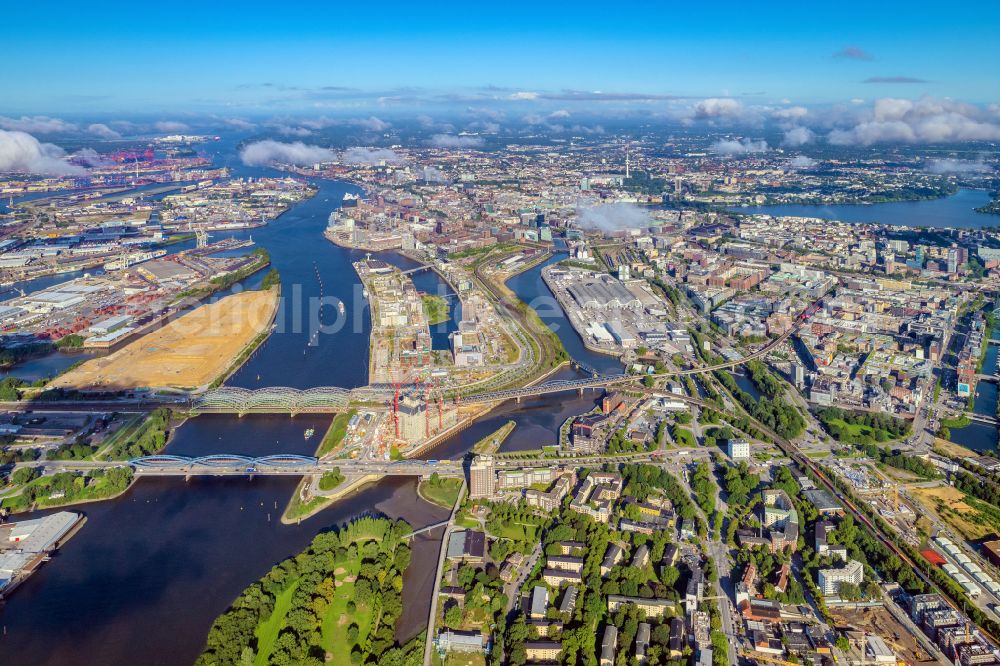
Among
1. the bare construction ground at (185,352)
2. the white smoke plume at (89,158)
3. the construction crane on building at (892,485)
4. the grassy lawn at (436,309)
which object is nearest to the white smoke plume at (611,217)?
the grassy lawn at (436,309)

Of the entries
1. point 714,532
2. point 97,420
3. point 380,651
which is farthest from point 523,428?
point 97,420

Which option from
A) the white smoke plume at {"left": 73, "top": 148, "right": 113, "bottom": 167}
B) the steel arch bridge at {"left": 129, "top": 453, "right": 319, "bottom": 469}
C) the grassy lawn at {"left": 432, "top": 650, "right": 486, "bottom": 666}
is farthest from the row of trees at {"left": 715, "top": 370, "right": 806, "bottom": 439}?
the white smoke plume at {"left": 73, "top": 148, "right": 113, "bottom": 167}

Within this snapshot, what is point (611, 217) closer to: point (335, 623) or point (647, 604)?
point (647, 604)

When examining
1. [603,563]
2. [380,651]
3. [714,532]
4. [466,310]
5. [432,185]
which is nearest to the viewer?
[380,651]

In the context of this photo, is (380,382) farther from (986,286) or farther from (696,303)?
(986,286)

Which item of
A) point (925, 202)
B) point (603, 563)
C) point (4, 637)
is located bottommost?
point (4, 637)

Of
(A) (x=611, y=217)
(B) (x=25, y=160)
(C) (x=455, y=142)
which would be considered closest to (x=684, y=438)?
(A) (x=611, y=217)

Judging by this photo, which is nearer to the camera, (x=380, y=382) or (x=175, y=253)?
(x=380, y=382)
